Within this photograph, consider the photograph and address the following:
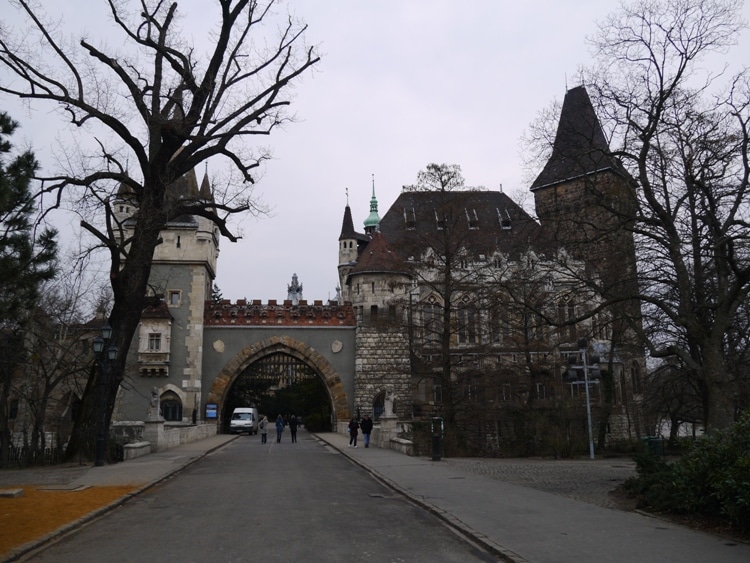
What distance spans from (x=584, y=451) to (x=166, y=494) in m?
17.5

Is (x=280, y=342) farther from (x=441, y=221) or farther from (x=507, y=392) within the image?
(x=441, y=221)

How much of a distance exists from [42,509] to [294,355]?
103 feet

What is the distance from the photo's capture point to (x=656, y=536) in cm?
788

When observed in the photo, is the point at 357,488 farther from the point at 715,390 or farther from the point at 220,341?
the point at 220,341

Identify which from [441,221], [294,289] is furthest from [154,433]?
[294,289]

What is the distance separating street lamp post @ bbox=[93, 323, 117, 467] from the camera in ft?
58.0

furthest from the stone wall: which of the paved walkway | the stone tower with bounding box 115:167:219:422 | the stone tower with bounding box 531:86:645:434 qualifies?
the stone tower with bounding box 531:86:645:434

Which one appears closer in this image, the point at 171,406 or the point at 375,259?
the point at 171,406

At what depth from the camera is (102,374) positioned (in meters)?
18.3

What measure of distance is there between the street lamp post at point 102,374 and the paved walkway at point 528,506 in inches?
21.4

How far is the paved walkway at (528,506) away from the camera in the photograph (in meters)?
7.11

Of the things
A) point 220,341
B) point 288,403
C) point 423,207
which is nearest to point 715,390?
point 423,207

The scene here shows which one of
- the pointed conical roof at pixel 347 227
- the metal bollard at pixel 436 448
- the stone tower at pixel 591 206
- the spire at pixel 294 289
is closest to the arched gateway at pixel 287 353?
the pointed conical roof at pixel 347 227

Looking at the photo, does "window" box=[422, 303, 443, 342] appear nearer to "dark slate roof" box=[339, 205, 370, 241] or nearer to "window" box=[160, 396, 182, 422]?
"window" box=[160, 396, 182, 422]
